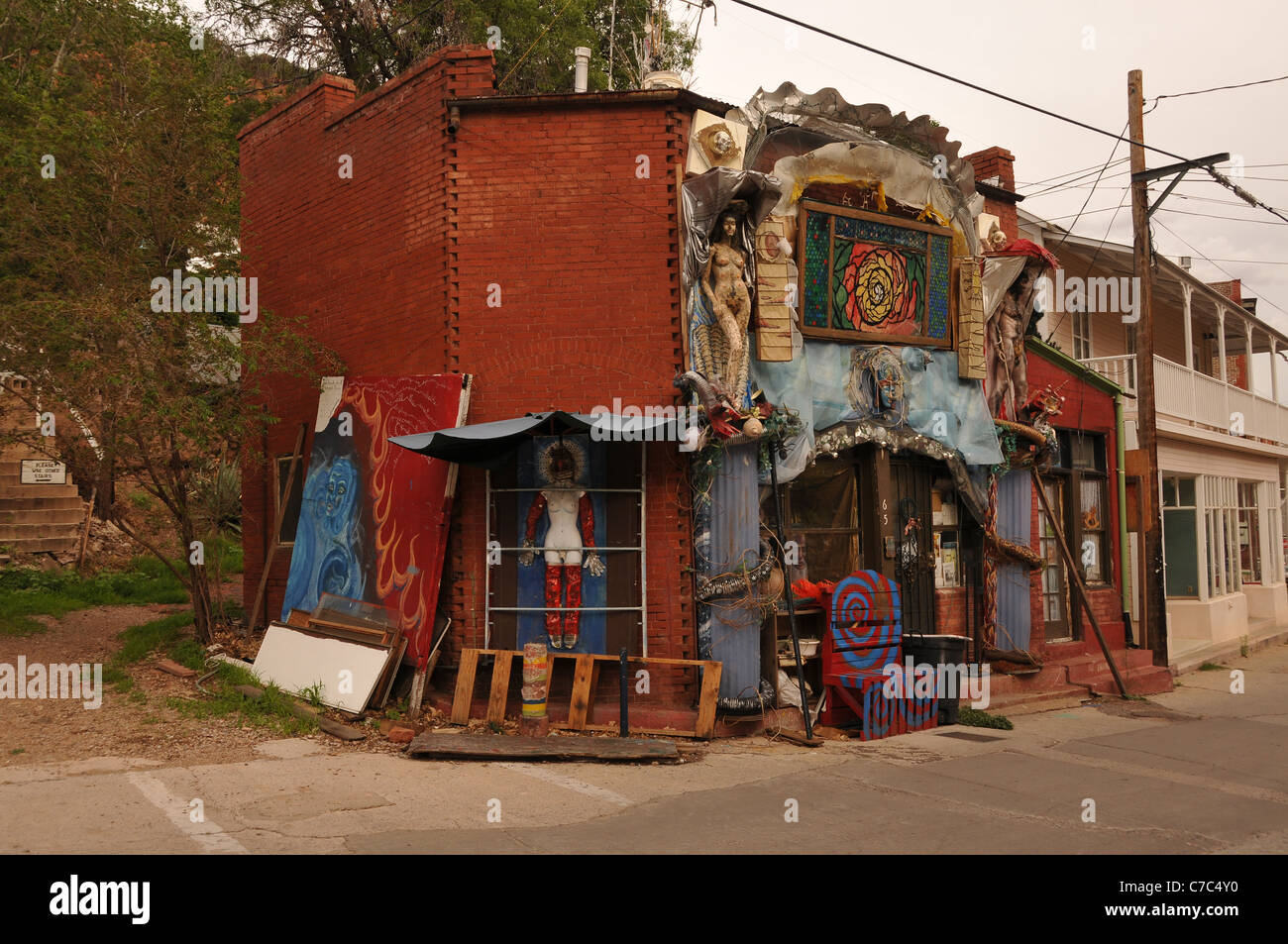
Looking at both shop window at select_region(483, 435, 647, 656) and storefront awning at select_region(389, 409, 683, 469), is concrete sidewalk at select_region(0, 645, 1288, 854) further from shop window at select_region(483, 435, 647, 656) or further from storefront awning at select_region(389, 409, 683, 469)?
storefront awning at select_region(389, 409, 683, 469)

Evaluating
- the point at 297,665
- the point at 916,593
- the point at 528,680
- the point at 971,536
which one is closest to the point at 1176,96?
the point at 971,536

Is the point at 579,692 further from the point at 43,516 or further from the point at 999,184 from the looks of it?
the point at 43,516

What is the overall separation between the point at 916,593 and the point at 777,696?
9.21 ft

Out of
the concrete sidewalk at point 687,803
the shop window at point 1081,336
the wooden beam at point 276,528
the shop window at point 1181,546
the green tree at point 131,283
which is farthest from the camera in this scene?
the shop window at point 1081,336

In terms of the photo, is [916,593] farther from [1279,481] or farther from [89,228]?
[1279,481]

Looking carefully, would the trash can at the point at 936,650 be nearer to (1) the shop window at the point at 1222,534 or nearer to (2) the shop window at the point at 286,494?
(2) the shop window at the point at 286,494

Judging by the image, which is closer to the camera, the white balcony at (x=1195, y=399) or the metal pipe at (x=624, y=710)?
the metal pipe at (x=624, y=710)

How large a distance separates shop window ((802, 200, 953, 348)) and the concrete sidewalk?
185 inches

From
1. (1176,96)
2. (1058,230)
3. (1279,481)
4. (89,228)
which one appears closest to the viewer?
(89,228)

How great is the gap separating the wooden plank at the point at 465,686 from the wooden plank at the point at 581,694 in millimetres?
987

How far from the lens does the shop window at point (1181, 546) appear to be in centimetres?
2009

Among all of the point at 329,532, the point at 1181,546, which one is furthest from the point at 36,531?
the point at 1181,546

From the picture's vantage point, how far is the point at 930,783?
8.45 m
